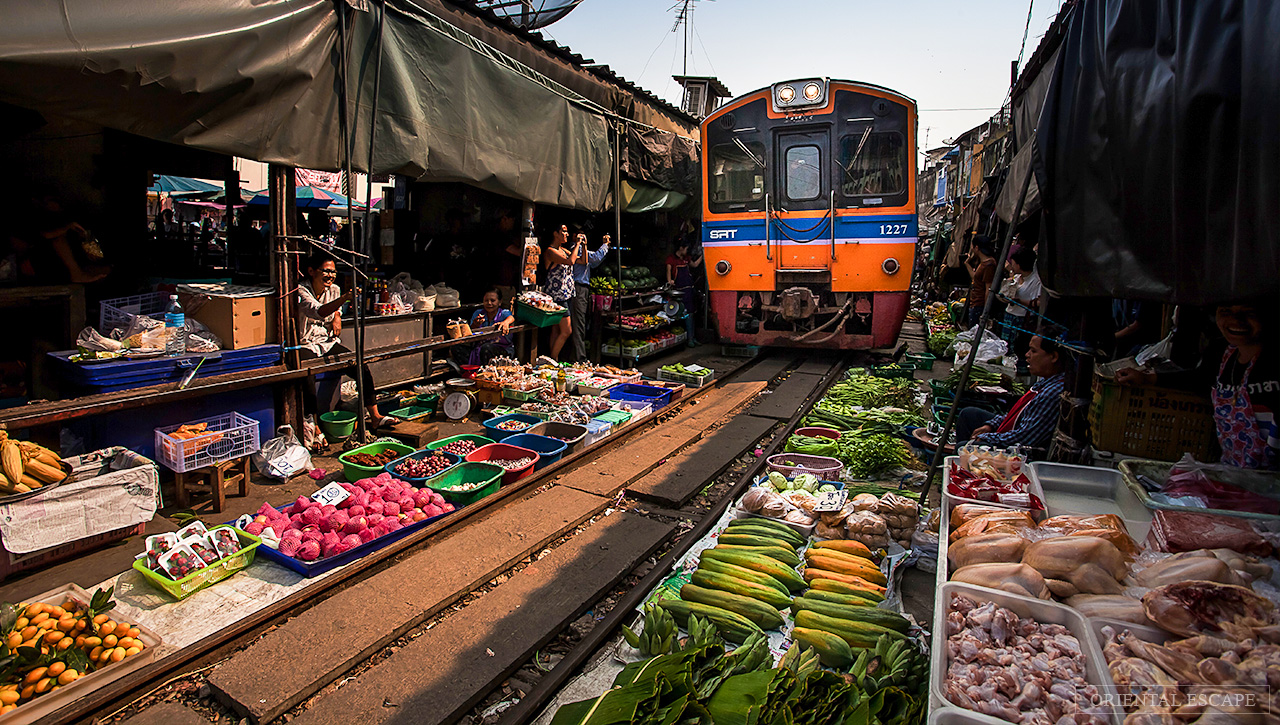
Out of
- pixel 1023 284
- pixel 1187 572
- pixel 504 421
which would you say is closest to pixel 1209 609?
pixel 1187 572

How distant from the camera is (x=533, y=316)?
907 cm

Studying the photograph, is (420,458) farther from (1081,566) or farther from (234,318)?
(1081,566)

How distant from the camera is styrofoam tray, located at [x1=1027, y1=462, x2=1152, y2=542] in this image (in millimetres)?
3166

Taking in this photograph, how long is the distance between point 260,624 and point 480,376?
4645 mm

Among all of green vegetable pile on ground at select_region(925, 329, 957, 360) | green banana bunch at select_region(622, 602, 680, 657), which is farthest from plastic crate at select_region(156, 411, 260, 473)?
green vegetable pile on ground at select_region(925, 329, 957, 360)

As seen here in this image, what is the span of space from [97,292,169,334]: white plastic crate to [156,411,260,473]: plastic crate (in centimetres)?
91

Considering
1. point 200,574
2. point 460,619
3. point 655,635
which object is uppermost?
point 200,574

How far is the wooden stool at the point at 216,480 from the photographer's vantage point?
481 cm

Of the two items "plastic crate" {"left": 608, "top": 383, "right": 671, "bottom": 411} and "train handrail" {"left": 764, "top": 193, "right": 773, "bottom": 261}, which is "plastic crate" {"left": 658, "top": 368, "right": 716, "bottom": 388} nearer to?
"plastic crate" {"left": 608, "top": 383, "right": 671, "bottom": 411}

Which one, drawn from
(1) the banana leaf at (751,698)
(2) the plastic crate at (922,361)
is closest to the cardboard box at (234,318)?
(1) the banana leaf at (751,698)

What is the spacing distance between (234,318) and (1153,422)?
6.57 m

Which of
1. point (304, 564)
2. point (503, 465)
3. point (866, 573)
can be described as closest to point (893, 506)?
point (866, 573)

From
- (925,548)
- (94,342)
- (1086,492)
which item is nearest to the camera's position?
(1086,492)

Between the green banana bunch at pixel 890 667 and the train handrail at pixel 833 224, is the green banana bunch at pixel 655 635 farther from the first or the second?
the train handrail at pixel 833 224
